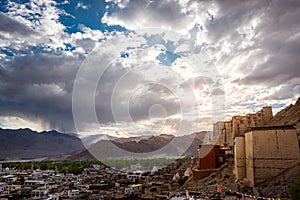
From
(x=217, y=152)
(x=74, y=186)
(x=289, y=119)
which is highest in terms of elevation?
(x=289, y=119)

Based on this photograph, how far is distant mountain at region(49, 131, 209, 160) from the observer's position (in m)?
136

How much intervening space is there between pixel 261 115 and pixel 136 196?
2415cm

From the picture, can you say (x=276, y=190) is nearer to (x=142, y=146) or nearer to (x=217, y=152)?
(x=217, y=152)

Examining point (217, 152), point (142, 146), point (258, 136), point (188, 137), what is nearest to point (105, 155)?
point (142, 146)

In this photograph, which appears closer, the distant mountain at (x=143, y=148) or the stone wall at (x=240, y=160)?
the stone wall at (x=240, y=160)

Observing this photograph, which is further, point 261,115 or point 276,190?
point 261,115

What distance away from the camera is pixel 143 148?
5802 inches

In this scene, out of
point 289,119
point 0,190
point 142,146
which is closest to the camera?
point 289,119

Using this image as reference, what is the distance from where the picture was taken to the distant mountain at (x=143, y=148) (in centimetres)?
13625

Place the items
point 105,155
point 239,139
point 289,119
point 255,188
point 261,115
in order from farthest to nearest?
point 105,155 → point 261,115 → point 289,119 → point 239,139 → point 255,188

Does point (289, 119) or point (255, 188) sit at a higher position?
point (289, 119)

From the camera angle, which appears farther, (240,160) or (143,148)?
(143,148)

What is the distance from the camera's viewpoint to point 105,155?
439ft

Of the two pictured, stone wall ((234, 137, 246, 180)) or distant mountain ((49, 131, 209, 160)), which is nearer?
stone wall ((234, 137, 246, 180))
